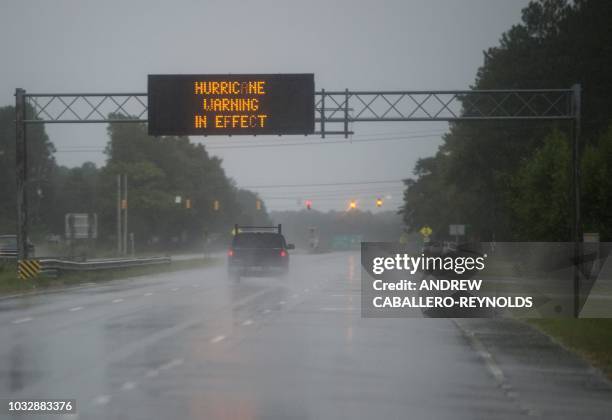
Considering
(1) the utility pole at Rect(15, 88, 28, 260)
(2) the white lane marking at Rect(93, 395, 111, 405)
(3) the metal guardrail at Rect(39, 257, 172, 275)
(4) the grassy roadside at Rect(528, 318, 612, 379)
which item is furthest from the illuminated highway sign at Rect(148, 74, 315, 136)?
(2) the white lane marking at Rect(93, 395, 111, 405)

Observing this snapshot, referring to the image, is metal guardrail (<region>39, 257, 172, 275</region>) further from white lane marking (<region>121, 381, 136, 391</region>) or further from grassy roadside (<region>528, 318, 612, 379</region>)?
white lane marking (<region>121, 381, 136, 391</region>)

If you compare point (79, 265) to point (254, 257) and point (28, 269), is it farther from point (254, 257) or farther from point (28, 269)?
point (254, 257)

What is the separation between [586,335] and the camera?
64.7 ft

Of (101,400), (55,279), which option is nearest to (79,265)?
(55,279)

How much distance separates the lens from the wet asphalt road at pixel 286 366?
36.2 ft

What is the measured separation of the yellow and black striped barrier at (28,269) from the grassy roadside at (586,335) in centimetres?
2099

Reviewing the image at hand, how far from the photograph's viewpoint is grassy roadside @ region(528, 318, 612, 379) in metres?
15.8

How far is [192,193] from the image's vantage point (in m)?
136

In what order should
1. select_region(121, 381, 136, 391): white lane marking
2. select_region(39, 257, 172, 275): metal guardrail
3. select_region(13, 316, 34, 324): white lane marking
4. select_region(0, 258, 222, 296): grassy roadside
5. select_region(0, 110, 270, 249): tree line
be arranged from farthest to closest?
select_region(0, 110, 270, 249): tree line
select_region(39, 257, 172, 275): metal guardrail
select_region(0, 258, 222, 296): grassy roadside
select_region(13, 316, 34, 324): white lane marking
select_region(121, 381, 136, 391): white lane marking

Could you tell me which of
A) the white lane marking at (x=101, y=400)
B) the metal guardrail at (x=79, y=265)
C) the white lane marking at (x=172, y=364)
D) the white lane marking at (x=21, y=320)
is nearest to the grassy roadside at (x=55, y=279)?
the metal guardrail at (x=79, y=265)

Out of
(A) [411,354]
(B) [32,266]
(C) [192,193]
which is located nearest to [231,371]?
(A) [411,354]

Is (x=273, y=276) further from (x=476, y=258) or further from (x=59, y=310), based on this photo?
(x=59, y=310)

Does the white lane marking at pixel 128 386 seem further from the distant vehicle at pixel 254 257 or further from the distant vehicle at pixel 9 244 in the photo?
the distant vehicle at pixel 9 244

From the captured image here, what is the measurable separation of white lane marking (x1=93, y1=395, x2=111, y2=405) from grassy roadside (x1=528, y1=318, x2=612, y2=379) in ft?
22.5
